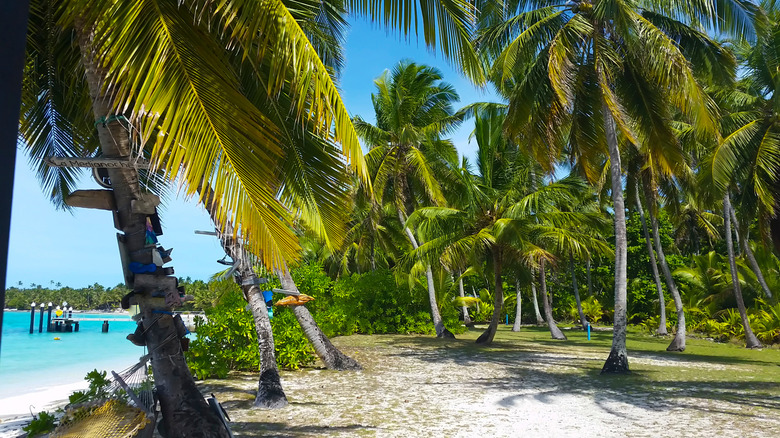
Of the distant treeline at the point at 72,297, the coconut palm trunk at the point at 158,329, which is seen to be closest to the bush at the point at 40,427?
the coconut palm trunk at the point at 158,329

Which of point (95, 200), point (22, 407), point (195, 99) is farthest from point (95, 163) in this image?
point (22, 407)

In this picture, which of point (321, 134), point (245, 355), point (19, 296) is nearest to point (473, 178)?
point (245, 355)

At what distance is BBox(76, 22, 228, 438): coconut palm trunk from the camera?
506cm

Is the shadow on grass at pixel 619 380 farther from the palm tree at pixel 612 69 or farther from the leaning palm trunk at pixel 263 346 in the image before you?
the leaning palm trunk at pixel 263 346

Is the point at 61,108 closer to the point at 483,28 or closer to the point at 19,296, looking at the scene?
the point at 483,28

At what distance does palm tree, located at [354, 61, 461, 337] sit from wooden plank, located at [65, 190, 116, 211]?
15.7 metres

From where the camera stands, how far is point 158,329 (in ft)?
17.7

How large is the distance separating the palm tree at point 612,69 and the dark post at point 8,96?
→ 426 inches

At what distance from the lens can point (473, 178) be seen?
19.7m

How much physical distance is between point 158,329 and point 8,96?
4.59 metres

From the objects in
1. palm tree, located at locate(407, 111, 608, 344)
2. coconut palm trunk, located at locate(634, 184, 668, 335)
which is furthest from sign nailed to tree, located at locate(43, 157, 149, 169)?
coconut palm trunk, located at locate(634, 184, 668, 335)

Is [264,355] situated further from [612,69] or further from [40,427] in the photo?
[612,69]

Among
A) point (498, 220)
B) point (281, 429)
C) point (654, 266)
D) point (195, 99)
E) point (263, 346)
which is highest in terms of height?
point (498, 220)

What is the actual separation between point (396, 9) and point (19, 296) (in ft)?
394
